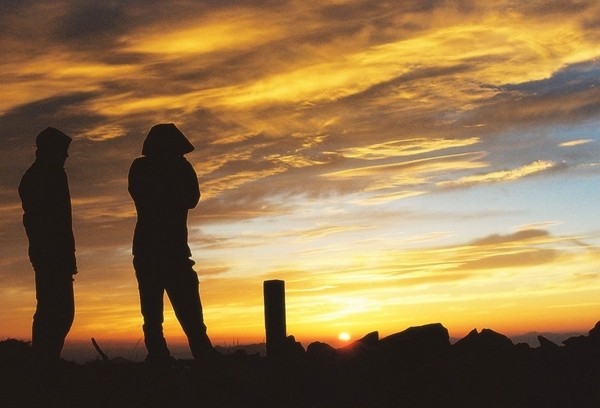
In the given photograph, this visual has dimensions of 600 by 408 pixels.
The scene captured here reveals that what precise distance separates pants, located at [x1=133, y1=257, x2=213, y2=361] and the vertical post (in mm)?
1858

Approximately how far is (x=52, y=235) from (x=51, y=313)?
3.63 ft

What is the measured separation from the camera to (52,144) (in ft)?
40.7

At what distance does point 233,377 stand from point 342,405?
145cm

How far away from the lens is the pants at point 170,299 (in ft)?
41.2

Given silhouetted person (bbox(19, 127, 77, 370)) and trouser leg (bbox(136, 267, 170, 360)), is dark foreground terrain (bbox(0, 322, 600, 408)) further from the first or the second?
silhouetted person (bbox(19, 127, 77, 370))

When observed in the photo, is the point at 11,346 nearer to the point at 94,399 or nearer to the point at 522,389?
the point at 94,399

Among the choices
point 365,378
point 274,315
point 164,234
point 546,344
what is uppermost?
point 164,234

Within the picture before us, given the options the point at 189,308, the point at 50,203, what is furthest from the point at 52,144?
the point at 189,308

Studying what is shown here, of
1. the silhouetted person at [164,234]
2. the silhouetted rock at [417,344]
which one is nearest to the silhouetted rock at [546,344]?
the silhouetted rock at [417,344]

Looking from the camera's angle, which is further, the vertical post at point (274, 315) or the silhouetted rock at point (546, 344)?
the silhouetted rock at point (546, 344)

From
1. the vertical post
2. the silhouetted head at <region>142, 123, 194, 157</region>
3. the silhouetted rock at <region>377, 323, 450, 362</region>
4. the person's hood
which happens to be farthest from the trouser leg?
the silhouetted rock at <region>377, 323, 450, 362</region>

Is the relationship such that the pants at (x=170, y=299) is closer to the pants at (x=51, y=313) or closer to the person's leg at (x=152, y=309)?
the person's leg at (x=152, y=309)

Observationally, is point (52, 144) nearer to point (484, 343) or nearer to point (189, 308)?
point (189, 308)

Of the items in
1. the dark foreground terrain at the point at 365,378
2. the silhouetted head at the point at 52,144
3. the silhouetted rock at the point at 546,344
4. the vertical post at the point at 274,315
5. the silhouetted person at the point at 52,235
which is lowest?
the dark foreground terrain at the point at 365,378
